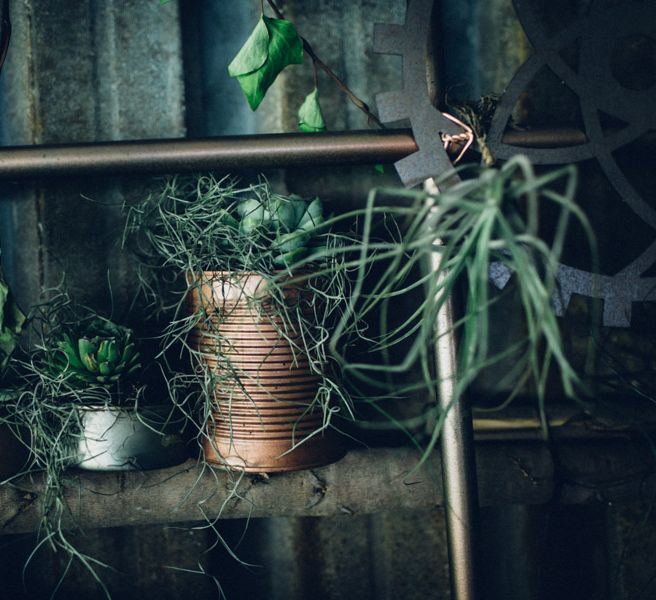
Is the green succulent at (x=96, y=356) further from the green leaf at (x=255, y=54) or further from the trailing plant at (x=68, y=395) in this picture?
the green leaf at (x=255, y=54)

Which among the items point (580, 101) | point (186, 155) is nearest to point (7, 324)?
point (186, 155)

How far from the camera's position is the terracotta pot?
637 millimetres

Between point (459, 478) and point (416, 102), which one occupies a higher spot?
point (416, 102)

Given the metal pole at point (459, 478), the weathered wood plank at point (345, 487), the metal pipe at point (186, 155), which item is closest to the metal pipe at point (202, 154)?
the metal pipe at point (186, 155)

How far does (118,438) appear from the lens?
0.65 m

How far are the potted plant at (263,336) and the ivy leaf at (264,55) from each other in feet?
0.39

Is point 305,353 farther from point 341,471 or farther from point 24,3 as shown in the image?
point 24,3

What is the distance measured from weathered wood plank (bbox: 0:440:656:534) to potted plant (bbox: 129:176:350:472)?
42 mm

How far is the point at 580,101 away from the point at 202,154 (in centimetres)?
40

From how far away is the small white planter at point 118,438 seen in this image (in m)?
0.65

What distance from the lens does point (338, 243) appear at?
2.26 ft

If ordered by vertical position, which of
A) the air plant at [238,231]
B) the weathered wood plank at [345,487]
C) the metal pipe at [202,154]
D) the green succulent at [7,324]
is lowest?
the weathered wood plank at [345,487]

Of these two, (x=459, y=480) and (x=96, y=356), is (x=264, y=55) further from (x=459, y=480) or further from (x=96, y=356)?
(x=459, y=480)

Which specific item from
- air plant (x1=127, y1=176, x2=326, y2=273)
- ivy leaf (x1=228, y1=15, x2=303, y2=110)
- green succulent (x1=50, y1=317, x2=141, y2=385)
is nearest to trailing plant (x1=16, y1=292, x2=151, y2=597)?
green succulent (x1=50, y1=317, x2=141, y2=385)
